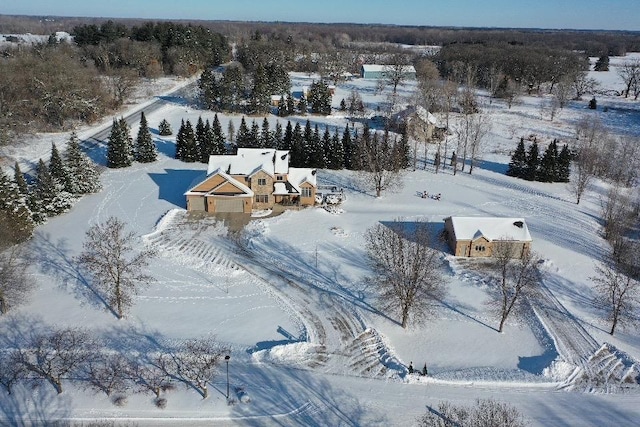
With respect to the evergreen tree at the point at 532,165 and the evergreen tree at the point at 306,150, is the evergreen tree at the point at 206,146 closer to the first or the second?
the evergreen tree at the point at 306,150

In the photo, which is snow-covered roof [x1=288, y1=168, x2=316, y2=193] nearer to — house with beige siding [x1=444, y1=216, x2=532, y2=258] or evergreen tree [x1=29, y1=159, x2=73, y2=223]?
Answer: house with beige siding [x1=444, y1=216, x2=532, y2=258]

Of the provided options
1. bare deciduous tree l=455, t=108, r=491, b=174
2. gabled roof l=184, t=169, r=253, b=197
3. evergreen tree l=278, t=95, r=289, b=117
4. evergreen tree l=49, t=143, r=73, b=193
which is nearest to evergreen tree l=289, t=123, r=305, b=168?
gabled roof l=184, t=169, r=253, b=197

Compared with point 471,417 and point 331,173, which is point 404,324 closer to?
point 471,417

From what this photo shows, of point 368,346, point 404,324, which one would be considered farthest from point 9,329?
point 404,324

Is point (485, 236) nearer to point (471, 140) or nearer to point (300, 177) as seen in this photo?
point (300, 177)

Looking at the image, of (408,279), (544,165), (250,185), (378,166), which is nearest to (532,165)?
(544,165)

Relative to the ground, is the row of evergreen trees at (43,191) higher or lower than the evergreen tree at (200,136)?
lower

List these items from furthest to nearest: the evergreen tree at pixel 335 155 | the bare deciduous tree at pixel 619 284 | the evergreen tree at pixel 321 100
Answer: the evergreen tree at pixel 321 100, the evergreen tree at pixel 335 155, the bare deciduous tree at pixel 619 284

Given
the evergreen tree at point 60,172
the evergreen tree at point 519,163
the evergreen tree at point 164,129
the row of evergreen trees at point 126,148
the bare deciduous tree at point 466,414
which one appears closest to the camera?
the bare deciduous tree at point 466,414

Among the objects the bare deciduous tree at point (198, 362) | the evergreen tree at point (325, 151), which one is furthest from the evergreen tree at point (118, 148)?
the bare deciduous tree at point (198, 362)
